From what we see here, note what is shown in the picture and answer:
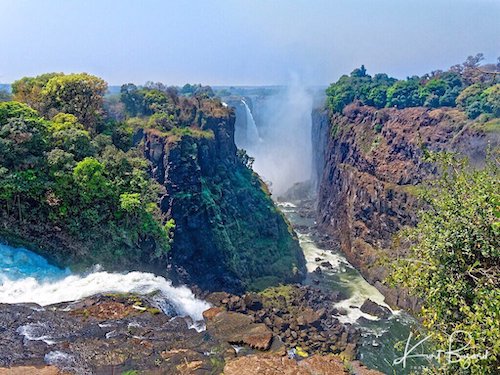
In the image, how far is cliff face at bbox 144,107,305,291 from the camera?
34219mm

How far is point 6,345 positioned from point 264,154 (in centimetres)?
7771

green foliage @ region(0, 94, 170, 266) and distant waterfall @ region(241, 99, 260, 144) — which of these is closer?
green foliage @ region(0, 94, 170, 266)

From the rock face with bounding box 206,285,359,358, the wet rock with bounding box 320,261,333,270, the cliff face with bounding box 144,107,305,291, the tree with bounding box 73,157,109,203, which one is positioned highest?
the tree with bounding box 73,157,109,203

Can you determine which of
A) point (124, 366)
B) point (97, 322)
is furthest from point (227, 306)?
point (124, 366)

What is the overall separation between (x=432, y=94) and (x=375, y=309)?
109ft

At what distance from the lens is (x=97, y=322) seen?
16.8 meters

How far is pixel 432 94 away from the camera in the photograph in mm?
54906

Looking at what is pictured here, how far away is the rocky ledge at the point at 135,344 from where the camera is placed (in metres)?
13.7

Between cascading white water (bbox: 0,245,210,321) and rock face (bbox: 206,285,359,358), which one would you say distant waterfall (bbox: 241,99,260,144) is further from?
cascading white water (bbox: 0,245,210,321)

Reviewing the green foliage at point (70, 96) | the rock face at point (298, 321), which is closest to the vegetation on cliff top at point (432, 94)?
the rock face at point (298, 321)

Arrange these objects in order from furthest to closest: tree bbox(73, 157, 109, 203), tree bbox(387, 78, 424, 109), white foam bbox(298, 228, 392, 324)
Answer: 1. tree bbox(387, 78, 424, 109)
2. white foam bbox(298, 228, 392, 324)
3. tree bbox(73, 157, 109, 203)

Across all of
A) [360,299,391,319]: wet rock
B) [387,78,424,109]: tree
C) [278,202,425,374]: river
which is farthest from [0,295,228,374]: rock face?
[387,78,424,109]: tree

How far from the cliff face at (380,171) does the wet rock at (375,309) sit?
2.43m

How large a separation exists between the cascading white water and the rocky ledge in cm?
130
